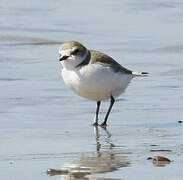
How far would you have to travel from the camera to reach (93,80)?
8586mm

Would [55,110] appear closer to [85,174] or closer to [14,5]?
[85,174]

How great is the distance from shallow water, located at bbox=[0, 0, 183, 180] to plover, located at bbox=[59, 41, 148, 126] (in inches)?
12.2

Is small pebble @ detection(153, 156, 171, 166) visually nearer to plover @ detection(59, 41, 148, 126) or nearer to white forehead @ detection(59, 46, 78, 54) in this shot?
plover @ detection(59, 41, 148, 126)

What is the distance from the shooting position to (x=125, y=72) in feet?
29.5

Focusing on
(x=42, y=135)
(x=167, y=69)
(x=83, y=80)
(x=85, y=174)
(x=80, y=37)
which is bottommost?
(x=85, y=174)

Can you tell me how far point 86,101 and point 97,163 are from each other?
319 cm

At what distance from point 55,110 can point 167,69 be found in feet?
8.51

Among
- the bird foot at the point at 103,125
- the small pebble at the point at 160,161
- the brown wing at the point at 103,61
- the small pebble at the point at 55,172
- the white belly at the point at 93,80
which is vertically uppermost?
the brown wing at the point at 103,61

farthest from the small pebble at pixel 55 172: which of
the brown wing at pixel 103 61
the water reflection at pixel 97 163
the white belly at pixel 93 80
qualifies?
the brown wing at pixel 103 61

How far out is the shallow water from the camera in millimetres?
6703

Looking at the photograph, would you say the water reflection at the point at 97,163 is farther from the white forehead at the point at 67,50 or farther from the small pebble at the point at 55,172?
the white forehead at the point at 67,50

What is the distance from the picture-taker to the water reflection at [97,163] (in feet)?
20.6

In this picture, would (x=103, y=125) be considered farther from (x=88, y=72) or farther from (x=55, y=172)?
(x=55, y=172)

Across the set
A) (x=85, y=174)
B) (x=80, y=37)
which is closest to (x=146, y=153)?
(x=85, y=174)
